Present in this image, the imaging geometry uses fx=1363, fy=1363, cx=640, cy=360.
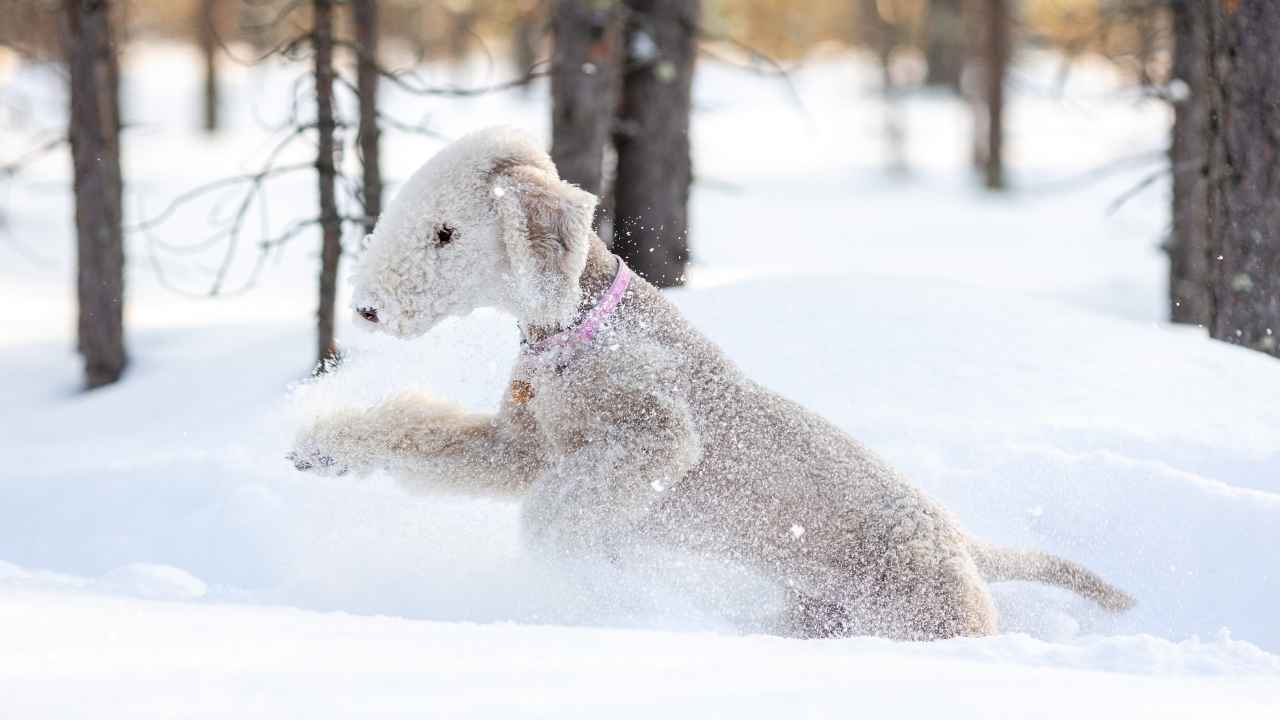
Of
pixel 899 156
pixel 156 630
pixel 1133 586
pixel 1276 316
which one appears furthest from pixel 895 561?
pixel 899 156

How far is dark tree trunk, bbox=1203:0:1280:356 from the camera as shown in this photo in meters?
5.54

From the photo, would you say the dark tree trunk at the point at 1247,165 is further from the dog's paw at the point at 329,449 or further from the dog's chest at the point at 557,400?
the dog's paw at the point at 329,449

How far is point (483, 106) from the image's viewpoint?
24906 millimetres

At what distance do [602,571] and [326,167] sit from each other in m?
3.53

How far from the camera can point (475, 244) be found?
3.29 m

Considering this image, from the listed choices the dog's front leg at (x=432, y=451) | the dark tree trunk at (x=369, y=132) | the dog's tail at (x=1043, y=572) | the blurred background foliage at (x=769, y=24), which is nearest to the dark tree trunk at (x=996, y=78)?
the blurred background foliage at (x=769, y=24)

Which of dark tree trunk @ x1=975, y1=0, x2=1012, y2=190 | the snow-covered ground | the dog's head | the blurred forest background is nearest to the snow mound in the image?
the snow-covered ground

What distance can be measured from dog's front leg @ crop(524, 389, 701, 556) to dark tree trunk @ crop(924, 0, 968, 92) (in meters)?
26.7

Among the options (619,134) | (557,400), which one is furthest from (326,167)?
(557,400)

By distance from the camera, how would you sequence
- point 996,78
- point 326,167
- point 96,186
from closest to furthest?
1. point 326,167
2. point 96,186
3. point 996,78

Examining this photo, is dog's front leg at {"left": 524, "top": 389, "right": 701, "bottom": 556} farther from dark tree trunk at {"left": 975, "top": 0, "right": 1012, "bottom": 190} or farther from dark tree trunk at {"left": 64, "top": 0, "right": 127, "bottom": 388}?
dark tree trunk at {"left": 975, "top": 0, "right": 1012, "bottom": 190}

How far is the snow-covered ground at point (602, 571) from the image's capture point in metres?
2.36

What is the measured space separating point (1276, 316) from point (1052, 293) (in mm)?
8182

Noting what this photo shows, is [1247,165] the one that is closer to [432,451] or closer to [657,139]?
[657,139]
